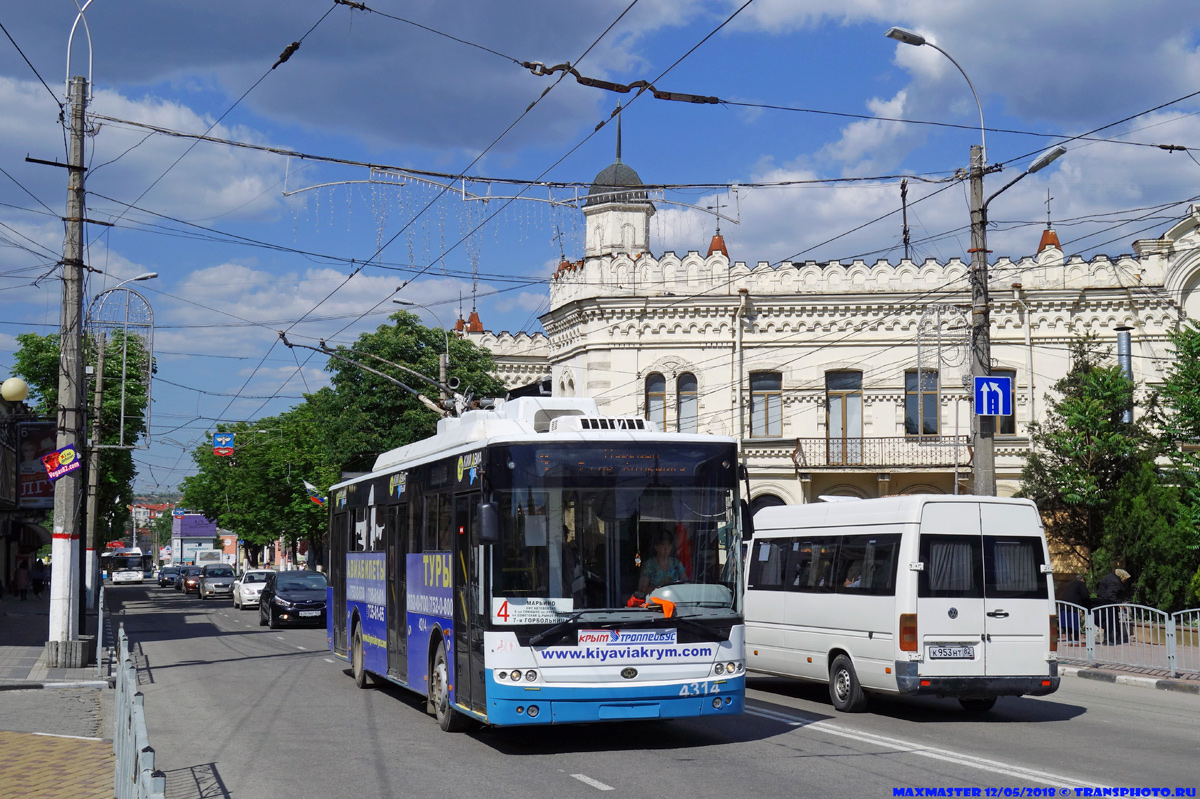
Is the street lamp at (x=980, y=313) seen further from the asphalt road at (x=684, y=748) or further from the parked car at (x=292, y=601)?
the parked car at (x=292, y=601)

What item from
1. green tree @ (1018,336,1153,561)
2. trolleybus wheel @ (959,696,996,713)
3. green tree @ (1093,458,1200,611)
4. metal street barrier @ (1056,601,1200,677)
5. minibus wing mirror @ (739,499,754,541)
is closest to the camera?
minibus wing mirror @ (739,499,754,541)

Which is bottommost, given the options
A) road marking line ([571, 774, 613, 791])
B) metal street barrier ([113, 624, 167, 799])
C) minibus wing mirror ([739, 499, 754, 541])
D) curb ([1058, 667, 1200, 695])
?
curb ([1058, 667, 1200, 695])

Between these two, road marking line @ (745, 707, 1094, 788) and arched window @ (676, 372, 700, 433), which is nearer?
road marking line @ (745, 707, 1094, 788)

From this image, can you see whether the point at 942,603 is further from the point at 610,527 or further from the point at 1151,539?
the point at 1151,539

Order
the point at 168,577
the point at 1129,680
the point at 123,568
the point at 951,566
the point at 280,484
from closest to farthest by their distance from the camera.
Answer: the point at 951,566, the point at 1129,680, the point at 280,484, the point at 168,577, the point at 123,568

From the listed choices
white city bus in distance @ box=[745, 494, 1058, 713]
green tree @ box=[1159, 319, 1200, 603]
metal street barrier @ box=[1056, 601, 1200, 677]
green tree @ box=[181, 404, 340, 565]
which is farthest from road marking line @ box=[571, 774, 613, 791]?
green tree @ box=[181, 404, 340, 565]

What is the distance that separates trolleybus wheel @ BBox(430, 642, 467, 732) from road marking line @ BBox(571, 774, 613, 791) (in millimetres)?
2567

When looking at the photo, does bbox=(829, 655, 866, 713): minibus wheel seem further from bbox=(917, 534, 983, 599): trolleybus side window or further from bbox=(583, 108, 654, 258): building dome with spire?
bbox=(583, 108, 654, 258): building dome with spire

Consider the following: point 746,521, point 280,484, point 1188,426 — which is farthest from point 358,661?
point 280,484

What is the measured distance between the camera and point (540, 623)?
10648mm

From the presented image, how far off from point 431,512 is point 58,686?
24.7 ft

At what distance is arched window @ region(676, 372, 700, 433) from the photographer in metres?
38.6

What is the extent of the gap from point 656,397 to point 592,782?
96.9 ft

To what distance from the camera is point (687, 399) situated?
127 feet
